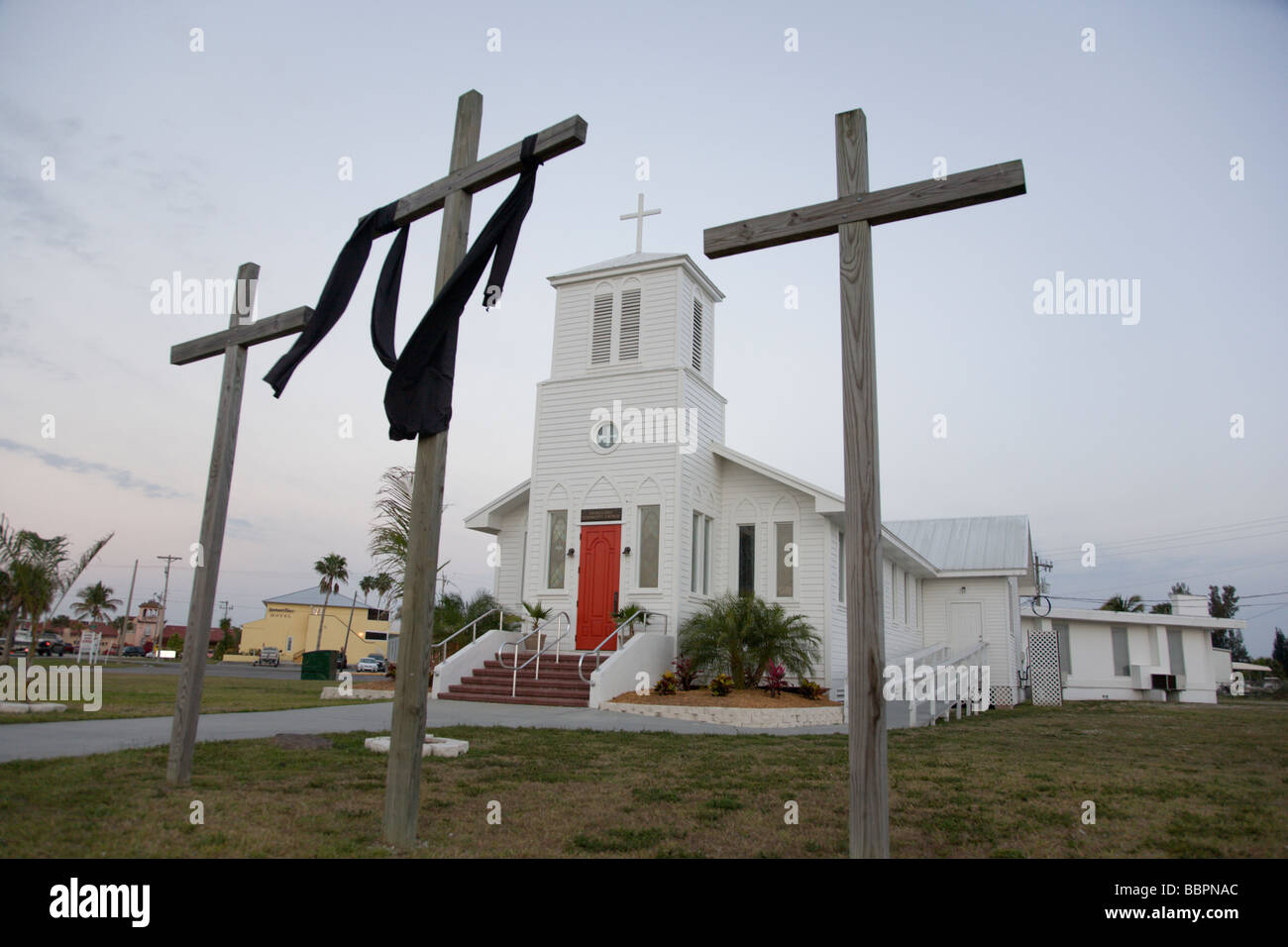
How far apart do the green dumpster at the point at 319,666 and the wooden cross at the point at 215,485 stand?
70.1 ft

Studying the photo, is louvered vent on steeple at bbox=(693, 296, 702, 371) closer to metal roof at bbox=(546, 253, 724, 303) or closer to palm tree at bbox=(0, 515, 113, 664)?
metal roof at bbox=(546, 253, 724, 303)

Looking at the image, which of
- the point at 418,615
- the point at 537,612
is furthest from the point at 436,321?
the point at 537,612

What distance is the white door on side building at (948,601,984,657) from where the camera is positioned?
2633cm

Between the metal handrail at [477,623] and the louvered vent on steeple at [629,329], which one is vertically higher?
the louvered vent on steeple at [629,329]

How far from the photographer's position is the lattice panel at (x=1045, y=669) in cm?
2652

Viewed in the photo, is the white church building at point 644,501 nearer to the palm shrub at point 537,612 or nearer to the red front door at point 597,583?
the red front door at point 597,583

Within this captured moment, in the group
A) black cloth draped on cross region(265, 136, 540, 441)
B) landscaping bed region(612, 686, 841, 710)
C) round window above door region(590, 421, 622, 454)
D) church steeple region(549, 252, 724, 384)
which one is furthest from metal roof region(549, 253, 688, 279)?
black cloth draped on cross region(265, 136, 540, 441)

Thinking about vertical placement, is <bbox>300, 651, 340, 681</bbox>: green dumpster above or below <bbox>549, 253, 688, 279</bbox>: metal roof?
below

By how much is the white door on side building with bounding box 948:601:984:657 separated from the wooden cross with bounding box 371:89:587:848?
2431cm

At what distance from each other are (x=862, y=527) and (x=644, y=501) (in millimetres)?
12862

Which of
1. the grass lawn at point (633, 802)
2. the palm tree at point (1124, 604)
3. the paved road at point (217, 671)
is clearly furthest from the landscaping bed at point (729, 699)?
the palm tree at point (1124, 604)

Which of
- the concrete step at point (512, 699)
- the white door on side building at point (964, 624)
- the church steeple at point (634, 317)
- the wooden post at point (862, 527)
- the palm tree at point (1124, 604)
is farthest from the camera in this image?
the palm tree at point (1124, 604)
